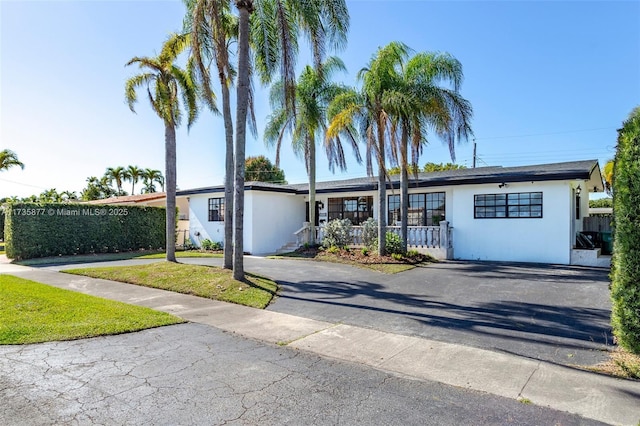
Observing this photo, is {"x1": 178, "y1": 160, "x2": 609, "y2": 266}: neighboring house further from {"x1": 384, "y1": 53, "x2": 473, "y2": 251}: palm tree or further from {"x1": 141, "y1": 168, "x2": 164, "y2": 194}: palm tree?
{"x1": 141, "y1": 168, "x2": 164, "y2": 194}: palm tree

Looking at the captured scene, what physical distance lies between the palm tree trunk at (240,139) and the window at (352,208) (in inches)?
440

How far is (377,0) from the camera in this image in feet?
35.5

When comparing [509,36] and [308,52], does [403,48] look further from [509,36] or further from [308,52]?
[308,52]

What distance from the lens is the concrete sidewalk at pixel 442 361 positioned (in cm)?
360

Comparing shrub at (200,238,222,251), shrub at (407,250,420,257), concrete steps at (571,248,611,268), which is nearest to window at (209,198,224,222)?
shrub at (200,238,222,251)

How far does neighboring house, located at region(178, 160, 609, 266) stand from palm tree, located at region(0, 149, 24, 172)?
1991cm

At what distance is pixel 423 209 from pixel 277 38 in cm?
1111

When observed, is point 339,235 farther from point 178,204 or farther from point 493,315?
point 178,204

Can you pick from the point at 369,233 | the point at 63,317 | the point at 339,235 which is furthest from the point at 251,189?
the point at 63,317

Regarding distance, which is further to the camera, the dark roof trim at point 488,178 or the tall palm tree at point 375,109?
the dark roof trim at point 488,178

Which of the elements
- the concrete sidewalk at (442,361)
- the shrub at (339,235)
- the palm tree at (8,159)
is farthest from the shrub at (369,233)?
the palm tree at (8,159)

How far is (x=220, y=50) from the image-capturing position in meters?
10.4

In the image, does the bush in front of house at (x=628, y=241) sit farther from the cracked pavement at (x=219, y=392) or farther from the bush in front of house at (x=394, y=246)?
the bush in front of house at (x=394, y=246)

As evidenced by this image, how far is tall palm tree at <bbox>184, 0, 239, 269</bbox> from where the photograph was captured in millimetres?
10039
